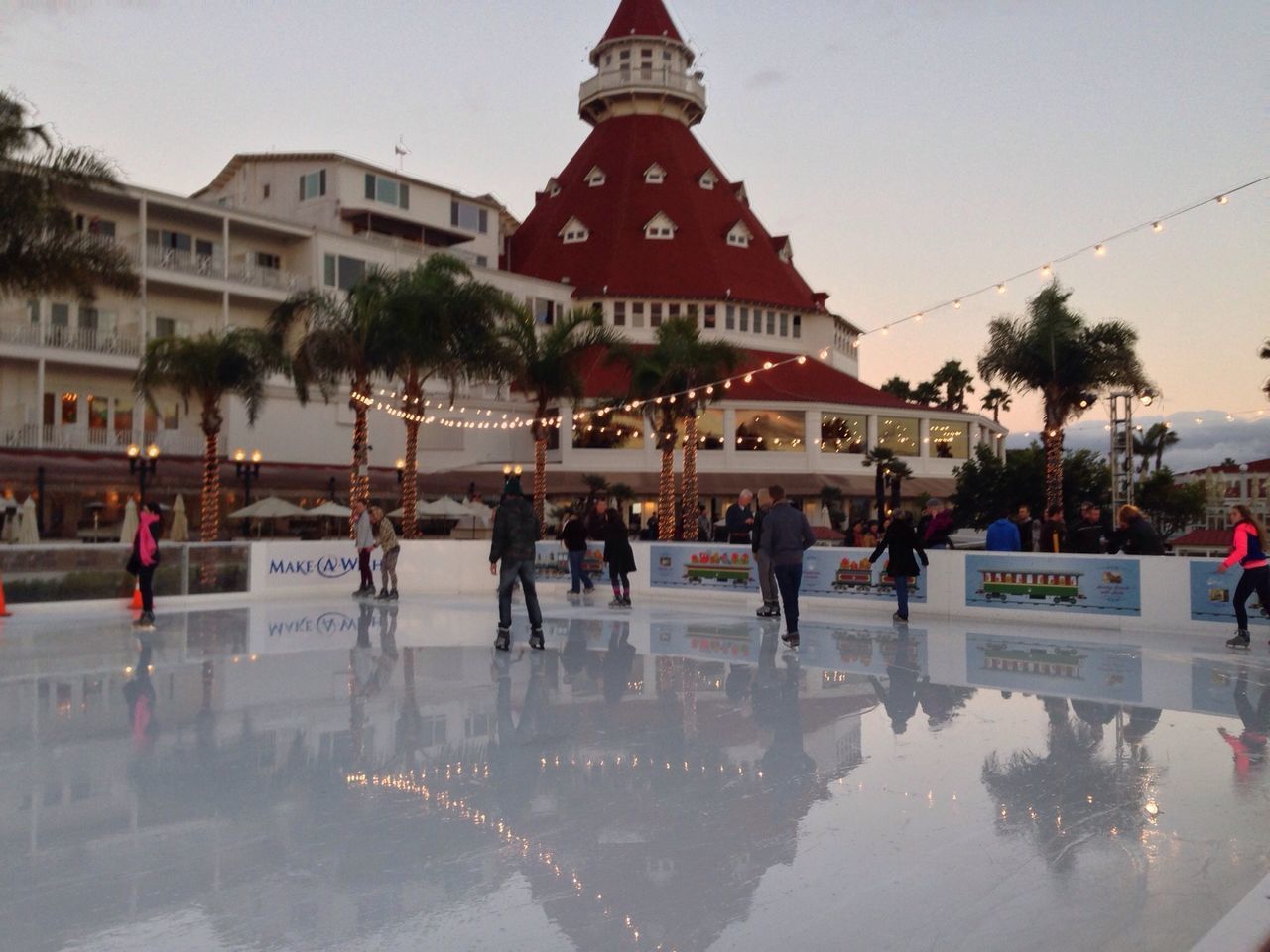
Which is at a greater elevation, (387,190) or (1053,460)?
(387,190)

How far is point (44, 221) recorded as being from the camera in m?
20.4

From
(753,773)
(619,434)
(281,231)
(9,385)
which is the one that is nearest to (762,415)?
(619,434)

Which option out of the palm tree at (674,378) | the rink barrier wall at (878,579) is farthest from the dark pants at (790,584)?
the palm tree at (674,378)

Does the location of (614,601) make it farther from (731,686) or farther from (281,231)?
(281,231)

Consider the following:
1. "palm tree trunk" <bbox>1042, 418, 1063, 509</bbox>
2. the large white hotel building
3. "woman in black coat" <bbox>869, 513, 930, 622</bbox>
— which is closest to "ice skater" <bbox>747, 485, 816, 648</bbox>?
"woman in black coat" <bbox>869, 513, 930, 622</bbox>

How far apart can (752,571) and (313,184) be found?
33.3 m

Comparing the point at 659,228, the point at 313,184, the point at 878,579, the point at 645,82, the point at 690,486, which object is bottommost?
the point at 878,579

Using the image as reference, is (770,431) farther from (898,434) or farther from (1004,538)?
(1004,538)

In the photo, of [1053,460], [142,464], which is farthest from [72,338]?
[1053,460]

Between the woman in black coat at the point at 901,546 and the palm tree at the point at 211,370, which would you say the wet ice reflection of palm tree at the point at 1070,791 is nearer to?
the woman in black coat at the point at 901,546

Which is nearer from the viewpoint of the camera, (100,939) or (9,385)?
(100,939)

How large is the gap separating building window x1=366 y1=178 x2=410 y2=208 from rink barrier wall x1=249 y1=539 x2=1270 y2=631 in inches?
1067

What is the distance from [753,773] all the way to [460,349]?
22737 mm

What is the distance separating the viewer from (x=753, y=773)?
21.0 ft
